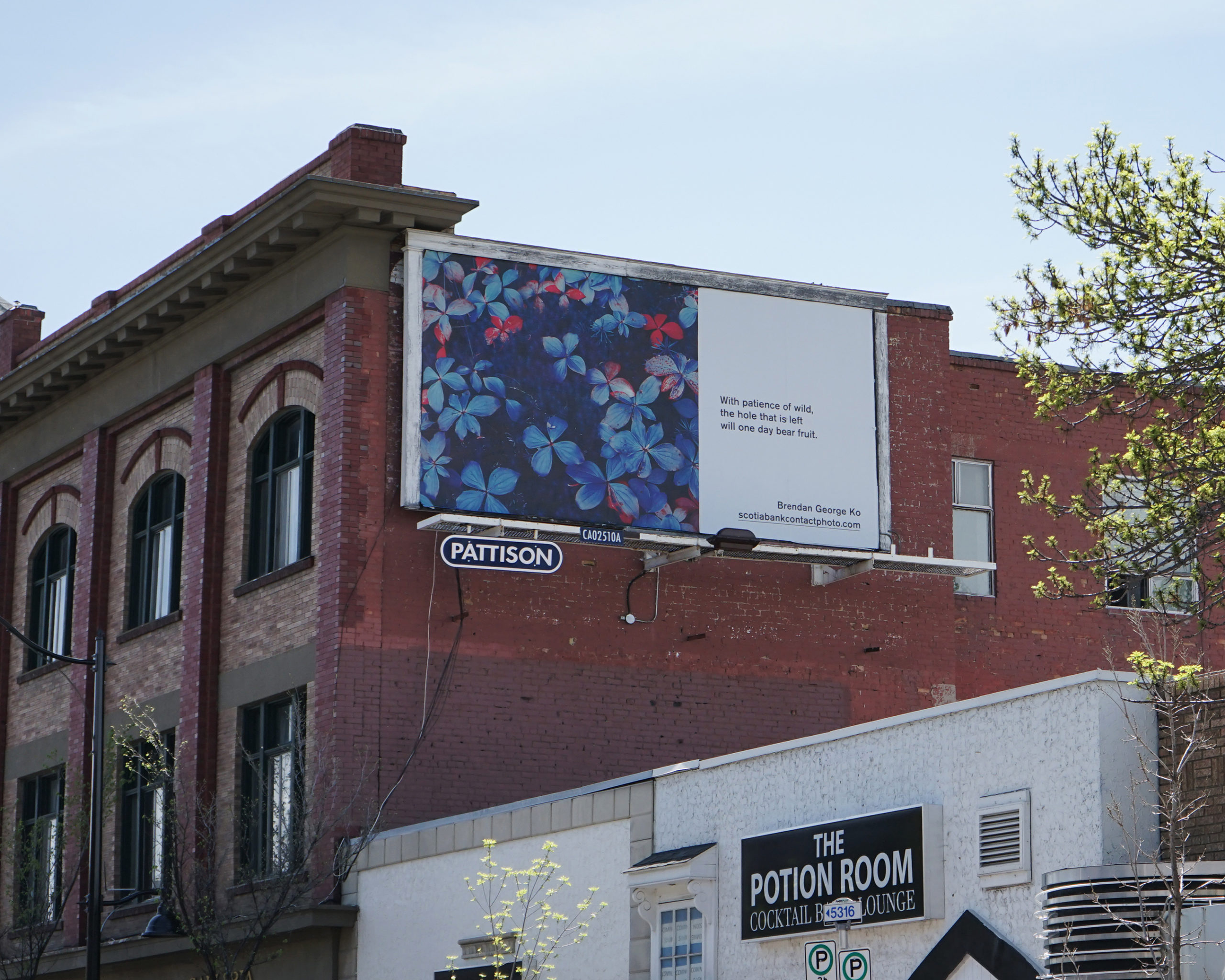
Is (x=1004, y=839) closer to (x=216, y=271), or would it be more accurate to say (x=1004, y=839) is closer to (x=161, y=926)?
(x=161, y=926)

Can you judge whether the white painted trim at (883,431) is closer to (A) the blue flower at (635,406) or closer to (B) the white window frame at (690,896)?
(A) the blue flower at (635,406)

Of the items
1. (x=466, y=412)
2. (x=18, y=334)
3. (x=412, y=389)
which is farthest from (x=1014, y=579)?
(x=18, y=334)

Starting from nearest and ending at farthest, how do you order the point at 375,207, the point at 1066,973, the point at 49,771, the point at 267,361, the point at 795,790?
the point at 1066,973
the point at 795,790
the point at 375,207
the point at 267,361
the point at 49,771

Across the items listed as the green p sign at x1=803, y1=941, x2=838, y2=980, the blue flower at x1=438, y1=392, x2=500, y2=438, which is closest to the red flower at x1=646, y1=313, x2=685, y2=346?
the blue flower at x1=438, y1=392, x2=500, y2=438

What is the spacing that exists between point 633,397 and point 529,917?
8.38 meters

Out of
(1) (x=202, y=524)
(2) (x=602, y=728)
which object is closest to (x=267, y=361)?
→ (1) (x=202, y=524)

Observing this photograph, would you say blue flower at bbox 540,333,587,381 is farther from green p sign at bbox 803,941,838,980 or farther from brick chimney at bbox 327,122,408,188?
green p sign at bbox 803,941,838,980

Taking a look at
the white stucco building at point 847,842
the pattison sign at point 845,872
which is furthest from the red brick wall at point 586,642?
the pattison sign at point 845,872

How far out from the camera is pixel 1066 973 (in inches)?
564

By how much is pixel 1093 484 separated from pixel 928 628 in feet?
42.1

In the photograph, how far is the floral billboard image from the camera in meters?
26.3

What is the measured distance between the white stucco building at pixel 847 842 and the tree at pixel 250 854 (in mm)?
2234

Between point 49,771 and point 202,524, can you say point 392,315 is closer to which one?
point 202,524

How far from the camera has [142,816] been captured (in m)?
30.7
